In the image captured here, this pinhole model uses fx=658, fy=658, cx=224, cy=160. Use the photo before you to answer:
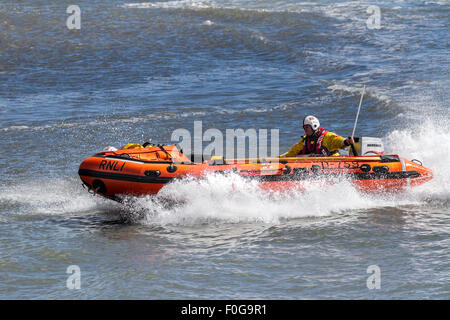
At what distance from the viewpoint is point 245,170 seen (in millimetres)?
8852

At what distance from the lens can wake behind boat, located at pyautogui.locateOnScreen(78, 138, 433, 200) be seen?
342 inches

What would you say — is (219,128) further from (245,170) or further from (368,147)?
(245,170)

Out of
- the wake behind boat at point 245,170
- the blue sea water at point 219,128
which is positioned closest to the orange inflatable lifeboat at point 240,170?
the wake behind boat at point 245,170

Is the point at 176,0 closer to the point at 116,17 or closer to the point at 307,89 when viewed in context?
the point at 116,17

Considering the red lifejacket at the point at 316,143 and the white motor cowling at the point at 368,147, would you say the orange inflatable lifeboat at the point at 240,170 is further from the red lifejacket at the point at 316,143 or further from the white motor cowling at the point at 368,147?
the red lifejacket at the point at 316,143

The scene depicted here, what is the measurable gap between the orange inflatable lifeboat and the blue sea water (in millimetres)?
166

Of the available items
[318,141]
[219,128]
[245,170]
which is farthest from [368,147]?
[219,128]

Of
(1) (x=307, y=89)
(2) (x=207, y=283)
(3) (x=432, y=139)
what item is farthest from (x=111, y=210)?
(1) (x=307, y=89)

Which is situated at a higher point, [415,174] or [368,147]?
[368,147]

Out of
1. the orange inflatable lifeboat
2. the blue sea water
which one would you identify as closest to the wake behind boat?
the orange inflatable lifeboat

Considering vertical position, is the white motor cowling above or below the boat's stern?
above

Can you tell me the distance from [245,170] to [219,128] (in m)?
5.02

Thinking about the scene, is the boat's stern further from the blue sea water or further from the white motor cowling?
the white motor cowling

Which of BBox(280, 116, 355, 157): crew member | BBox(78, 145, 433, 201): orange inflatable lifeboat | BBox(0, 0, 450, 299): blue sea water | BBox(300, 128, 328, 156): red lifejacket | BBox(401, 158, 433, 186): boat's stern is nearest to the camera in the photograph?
BBox(0, 0, 450, 299): blue sea water
